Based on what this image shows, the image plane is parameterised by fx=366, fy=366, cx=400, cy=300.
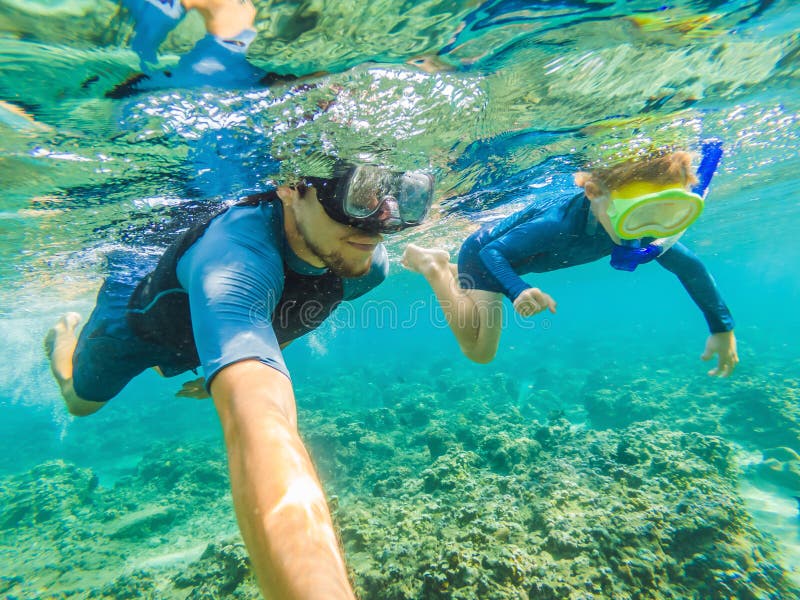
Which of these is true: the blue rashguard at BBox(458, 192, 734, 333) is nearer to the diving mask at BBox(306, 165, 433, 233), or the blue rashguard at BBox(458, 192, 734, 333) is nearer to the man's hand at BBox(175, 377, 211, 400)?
the diving mask at BBox(306, 165, 433, 233)

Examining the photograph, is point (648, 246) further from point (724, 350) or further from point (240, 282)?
point (240, 282)

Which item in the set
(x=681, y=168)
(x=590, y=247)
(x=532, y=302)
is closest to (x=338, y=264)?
(x=532, y=302)

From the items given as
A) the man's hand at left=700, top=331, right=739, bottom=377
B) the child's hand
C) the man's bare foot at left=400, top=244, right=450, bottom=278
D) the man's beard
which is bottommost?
the man's hand at left=700, top=331, right=739, bottom=377

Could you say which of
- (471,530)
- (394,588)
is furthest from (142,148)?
(471,530)

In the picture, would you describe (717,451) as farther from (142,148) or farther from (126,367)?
(142,148)

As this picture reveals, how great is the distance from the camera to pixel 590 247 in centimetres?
570

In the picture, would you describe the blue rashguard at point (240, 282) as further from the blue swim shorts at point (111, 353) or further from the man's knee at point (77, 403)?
the man's knee at point (77, 403)

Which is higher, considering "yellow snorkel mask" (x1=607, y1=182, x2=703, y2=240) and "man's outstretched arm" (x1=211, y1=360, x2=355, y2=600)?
"yellow snorkel mask" (x1=607, y1=182, x2=703, y2=240)

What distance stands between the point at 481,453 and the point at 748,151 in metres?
13.5

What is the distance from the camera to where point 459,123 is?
255 inches

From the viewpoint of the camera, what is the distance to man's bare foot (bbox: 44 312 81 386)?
17.6 feet

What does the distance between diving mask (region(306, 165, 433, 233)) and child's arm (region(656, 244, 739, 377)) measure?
13.5ft

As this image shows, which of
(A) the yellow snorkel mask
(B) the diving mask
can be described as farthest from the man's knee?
(A) the yellow snorkel mask

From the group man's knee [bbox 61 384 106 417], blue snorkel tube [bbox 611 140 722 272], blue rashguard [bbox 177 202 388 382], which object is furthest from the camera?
man's knee [bbox 61 384 106 417]
